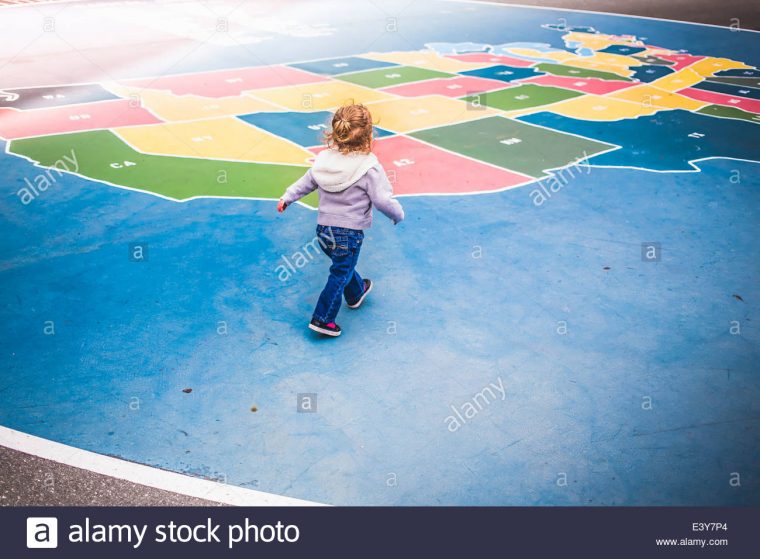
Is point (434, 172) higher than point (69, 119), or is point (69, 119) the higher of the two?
point (69, 119)

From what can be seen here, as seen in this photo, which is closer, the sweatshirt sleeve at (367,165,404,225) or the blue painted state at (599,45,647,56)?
the sweatshirt sleeve at (367,165,404,225)

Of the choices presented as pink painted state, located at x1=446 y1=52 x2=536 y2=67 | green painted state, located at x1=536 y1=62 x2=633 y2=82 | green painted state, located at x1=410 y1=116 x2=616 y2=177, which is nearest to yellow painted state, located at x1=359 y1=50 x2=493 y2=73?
pink painted state, located at x1=446 y1=52 x2=536 y2=67

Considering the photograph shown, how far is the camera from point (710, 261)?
247 inches

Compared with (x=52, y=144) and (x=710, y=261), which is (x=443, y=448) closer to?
(x=710, y=261)

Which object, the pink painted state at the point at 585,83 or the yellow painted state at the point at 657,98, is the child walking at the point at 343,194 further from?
the pink painted state at the point at 585,83

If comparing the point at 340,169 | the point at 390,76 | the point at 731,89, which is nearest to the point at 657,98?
the point at 731,89

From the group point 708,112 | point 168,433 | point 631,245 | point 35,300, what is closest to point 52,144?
point 35,300

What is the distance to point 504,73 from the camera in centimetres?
1355

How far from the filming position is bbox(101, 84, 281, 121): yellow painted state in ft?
35.0

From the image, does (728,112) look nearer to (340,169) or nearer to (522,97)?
(522,97)

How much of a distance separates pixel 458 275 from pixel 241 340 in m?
1.97

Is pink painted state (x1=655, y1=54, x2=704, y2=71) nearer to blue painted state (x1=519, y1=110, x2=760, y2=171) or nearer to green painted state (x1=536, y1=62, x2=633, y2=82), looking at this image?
green painted state (x1=536, y1=62, x2=633, y2=82)

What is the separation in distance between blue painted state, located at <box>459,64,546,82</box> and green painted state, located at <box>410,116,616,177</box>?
10.1 feet

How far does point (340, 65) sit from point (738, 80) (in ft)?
24.8
